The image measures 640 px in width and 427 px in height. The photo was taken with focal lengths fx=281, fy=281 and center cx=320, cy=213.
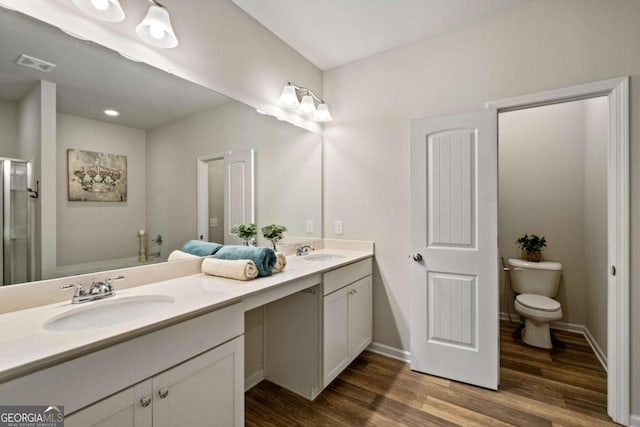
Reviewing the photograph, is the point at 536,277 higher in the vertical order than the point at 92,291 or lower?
lower

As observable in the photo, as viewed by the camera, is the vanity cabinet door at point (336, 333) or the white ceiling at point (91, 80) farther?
the vanity cabinet door at point (336, 333)

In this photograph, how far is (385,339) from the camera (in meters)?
2.45

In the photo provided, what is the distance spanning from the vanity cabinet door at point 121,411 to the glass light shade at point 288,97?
1931 mm

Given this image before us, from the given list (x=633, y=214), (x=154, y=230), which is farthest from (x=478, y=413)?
(x=154, y=230)

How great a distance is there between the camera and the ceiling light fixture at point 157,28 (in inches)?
51.1

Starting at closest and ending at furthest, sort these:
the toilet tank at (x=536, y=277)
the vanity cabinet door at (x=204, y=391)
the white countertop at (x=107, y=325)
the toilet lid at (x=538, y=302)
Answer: the white countertop at (x=107, y=325) → the vanity cabinet door at (x=204, y=391) → the toilet lid at (x=538, y=302) → the toilet tank at (x=536, y=277)

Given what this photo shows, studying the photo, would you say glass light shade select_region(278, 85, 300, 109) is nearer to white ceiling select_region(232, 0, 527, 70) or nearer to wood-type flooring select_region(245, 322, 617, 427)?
white ceiling select_region(232, 0, 527, 70)

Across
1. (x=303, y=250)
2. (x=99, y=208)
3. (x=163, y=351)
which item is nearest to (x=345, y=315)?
(x=303, y=250)

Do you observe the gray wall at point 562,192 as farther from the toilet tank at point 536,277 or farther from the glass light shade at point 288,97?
the glass light shade at point 288,97

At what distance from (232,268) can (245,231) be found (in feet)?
1.89

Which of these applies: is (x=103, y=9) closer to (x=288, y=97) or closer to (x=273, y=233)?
(x=288, y=97)

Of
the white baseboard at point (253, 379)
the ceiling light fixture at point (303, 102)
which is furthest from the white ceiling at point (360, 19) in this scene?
the white baseboard at point (253, 379)

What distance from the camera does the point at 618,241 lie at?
164 centimetres

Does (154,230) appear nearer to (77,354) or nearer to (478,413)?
(77,354)
